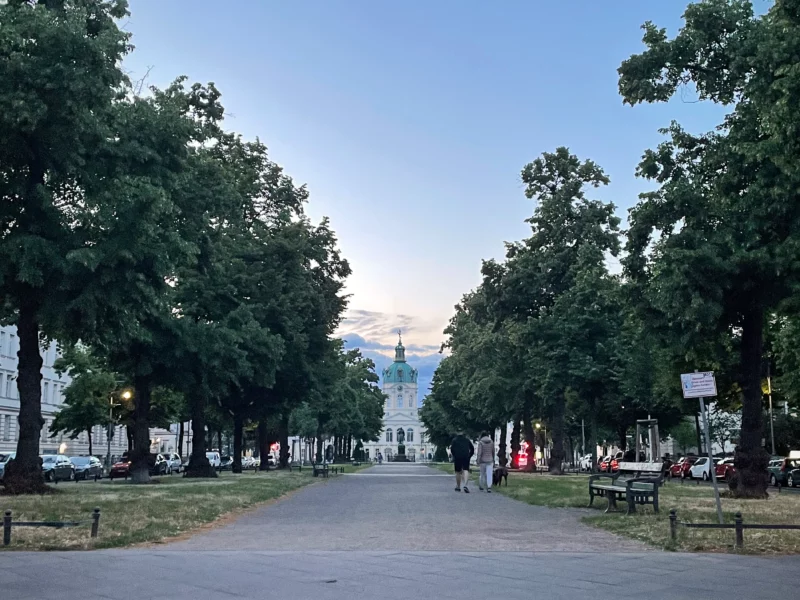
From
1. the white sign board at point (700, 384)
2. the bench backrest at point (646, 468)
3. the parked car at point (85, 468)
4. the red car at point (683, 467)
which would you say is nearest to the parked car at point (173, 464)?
the parked car at point (85, 468)

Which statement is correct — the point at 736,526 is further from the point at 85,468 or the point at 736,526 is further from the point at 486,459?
the point at 85,468

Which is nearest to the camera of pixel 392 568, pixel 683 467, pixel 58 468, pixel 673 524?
pixel 392 568

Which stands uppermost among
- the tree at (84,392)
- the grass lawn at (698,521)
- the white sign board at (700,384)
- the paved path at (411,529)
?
the tree at (84,392)

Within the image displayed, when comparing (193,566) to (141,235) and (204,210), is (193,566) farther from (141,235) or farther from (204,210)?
(204,210)

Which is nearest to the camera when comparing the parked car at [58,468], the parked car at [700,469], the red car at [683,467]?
the parked car at [58,468]

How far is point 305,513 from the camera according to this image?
776 inches

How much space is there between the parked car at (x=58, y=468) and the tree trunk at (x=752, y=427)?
1379 inches

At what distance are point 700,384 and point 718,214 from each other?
10327 millimetres

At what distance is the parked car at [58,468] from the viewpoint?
46.9 meters

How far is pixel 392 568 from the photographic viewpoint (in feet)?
34.3

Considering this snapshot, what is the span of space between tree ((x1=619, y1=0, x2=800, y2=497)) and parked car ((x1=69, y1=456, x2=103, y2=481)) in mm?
38137

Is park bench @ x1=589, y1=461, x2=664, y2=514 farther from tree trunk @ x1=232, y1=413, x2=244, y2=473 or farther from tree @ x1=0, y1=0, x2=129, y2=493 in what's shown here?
tree trunk @ x1=232, y1=413, x2=244, y2=473

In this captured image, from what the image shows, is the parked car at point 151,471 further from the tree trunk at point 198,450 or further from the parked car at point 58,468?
the tree trunk at point 198,450

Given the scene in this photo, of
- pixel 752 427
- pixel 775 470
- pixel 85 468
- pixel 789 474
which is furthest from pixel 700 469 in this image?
pixel 85 468
